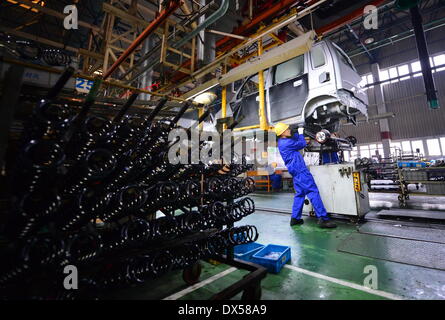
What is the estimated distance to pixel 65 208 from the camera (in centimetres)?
113

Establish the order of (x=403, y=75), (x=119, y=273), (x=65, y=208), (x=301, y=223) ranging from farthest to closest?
(x=403, y=75) < (x=301, y=223) < (x=119, y=273) < (x=65, y=208)

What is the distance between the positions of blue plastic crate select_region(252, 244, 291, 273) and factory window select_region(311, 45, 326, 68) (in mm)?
3507

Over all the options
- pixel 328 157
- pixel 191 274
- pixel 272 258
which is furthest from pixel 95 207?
pixel 328 157

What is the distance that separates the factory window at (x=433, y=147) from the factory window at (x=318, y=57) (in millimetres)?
14873

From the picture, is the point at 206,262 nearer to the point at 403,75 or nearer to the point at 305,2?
the point at 305,2

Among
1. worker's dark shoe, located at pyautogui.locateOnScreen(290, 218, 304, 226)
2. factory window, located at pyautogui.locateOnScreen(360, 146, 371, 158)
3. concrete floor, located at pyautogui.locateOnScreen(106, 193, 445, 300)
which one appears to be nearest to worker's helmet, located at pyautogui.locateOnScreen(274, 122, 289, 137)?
worker's dark shoe, located at pyautogui.locateOnScreen(290, 218, 304, 226)

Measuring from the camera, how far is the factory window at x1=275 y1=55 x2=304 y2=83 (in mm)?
4262

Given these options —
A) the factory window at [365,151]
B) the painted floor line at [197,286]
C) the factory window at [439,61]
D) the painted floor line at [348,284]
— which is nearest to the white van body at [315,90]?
the painted floor line at [348,284]

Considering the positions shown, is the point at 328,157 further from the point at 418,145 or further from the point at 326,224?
the point at 418,145

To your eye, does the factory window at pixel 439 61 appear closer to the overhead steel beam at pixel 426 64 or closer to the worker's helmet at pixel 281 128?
the overhead steel beam at pixel 426 64

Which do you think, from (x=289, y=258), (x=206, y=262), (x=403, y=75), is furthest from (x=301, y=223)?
(x=403, y=75)

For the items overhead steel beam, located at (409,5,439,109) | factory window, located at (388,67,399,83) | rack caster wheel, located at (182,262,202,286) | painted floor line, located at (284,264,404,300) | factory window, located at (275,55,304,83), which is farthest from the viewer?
factory window, located at (388,67,399,83)

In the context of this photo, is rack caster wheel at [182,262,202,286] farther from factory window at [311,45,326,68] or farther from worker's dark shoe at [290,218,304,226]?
factory window at [311,45,326,68]
